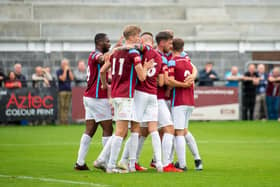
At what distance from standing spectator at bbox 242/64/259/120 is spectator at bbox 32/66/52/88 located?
23.5 feet

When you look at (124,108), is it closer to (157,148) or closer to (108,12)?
(157,148)

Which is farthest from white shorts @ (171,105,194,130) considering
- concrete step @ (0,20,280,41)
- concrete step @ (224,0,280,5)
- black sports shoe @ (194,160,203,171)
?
concrete step @ (224,0,280,5)

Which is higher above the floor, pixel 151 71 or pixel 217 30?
pixel 217 30

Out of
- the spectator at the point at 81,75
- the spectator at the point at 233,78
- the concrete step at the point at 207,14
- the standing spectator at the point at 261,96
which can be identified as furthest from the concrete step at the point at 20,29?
the standing spectator at the point at 261,96

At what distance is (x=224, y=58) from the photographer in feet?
104

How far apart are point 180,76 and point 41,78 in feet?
48.5

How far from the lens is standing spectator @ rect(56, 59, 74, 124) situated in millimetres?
27359

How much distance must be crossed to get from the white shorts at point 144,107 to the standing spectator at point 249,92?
1646cm

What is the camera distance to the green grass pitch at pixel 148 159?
37.9 feet

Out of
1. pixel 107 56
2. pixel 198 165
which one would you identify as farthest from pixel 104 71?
pixel 198 165

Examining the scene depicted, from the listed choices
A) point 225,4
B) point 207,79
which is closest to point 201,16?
point 225,4

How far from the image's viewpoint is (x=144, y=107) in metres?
12.9

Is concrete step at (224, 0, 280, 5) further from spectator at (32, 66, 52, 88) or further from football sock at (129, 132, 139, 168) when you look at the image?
football sock at (129, 132, 139, 168)

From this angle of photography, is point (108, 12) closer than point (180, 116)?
No
